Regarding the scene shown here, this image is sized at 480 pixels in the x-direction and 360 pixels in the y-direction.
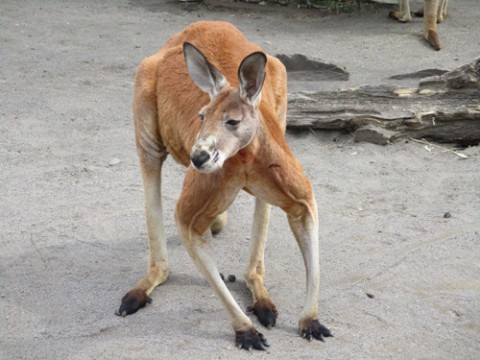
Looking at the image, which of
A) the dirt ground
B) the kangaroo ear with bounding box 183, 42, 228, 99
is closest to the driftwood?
the dirt ground

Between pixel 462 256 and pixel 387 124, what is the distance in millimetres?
1711

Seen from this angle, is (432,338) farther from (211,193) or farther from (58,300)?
(58,300)

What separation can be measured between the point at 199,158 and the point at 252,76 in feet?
1.50

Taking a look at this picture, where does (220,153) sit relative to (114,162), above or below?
above

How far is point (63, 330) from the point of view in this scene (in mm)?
3926

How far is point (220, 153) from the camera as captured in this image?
10.3ft

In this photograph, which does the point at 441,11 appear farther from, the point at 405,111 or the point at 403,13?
the point at 405,111

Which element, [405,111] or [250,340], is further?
[405,111]

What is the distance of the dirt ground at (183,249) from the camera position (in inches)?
149

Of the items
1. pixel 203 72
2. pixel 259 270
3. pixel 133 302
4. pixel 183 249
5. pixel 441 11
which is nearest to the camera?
pixel 203 72

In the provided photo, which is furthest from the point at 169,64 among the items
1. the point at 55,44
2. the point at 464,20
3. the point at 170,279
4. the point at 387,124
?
the point at 464,20

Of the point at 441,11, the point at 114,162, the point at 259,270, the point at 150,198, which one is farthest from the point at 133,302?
the point at 441,11

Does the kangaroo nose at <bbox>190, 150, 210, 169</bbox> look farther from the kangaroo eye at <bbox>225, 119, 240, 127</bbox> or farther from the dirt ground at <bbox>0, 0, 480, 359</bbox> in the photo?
the dirt ground at <bbox>0, 0, 480, 359</bbox>

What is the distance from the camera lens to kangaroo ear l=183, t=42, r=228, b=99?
3.35m
